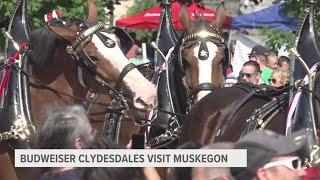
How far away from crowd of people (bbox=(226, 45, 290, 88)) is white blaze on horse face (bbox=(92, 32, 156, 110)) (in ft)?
4.42

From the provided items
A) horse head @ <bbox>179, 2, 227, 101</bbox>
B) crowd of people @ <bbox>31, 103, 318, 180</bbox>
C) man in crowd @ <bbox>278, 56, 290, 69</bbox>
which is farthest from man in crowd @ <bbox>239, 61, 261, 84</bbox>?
crowd of people @ <bbox>31, 103, 318, 180</bbox>

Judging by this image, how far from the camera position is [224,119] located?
848 centimetres

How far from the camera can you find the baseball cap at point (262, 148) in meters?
4.46

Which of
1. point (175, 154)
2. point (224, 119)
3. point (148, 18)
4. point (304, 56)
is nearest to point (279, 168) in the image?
point (175, 154)

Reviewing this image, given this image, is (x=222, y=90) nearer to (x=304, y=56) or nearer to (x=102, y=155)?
(x=304, y=56)

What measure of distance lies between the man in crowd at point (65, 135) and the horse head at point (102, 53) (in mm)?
2559

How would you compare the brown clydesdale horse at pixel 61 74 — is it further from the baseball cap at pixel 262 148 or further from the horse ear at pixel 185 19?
the baseball cap at pixel 262 148

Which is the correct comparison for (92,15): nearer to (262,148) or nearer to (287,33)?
(262,148)

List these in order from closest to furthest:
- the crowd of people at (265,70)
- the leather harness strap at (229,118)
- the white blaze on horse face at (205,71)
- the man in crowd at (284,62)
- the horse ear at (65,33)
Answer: the horse ear at (65,33) → the leather harness strap at (229,118) → the white blaze on horse face at (205,71) → the crowd of people at (265,70) → the man in crowd at (284,62)

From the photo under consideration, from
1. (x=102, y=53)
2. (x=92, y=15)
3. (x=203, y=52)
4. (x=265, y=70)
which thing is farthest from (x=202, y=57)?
Answer: (x=265, y=70)

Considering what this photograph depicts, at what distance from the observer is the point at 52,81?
8.14 meters

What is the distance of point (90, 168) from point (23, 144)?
2994 millimetres

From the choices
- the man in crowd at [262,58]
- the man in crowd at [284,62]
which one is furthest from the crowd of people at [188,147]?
the man in crowd at [262,58]
